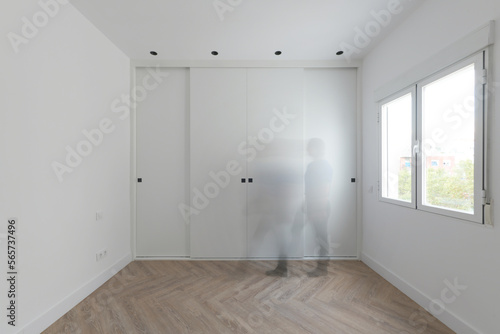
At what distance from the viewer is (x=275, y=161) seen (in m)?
3.20

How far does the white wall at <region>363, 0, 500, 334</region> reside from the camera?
60.1 inches

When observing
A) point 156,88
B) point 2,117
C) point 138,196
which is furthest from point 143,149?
point 2,117

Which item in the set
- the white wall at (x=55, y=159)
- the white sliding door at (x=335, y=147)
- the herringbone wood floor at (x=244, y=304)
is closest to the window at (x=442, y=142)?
the white sliding door at (x=335, y=147)

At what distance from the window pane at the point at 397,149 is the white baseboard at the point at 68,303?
372 cm

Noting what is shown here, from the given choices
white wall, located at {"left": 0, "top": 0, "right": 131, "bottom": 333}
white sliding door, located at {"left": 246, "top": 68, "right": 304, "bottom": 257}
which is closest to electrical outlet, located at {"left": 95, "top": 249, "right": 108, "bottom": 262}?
white wall, located at {"left": 0, "top": 0, "right": 131, "bottom": 333}

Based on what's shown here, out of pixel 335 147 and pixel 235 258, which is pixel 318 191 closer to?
pixel 335 147

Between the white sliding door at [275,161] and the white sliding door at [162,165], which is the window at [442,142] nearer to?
the white sliding door at [275,161]

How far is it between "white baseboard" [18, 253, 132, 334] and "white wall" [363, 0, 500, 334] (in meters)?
3.26

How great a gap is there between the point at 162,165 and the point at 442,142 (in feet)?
11.3

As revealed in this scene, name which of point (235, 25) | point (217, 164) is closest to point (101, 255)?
point (217, 164)

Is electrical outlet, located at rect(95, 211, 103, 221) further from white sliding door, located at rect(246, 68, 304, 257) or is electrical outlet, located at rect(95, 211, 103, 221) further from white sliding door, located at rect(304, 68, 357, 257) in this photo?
white sliding door, located at rect(304, 68, 357, 257)

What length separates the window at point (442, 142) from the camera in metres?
1.63

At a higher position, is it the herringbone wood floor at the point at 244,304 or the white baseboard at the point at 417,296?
the white baseboard at the point at 417,296

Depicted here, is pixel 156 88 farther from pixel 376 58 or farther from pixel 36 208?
pixel 376 58
